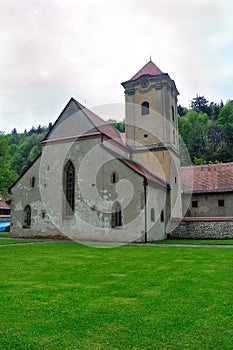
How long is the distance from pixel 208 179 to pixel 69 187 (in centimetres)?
1630

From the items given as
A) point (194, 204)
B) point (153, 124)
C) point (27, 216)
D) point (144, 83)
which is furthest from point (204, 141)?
point (27, 216)

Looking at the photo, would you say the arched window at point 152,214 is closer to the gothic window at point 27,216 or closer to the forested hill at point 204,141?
the gothic window at point 27,216

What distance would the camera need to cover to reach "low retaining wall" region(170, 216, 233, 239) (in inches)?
947

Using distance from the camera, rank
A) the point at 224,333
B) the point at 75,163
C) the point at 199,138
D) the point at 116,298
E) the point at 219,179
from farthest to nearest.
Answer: the point at 199,138, the point at 219,179, the point at 75,163, the point at 116,298, the point at 224,333

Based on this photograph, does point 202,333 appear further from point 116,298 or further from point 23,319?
point 23,319

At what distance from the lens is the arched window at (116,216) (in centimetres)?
2238

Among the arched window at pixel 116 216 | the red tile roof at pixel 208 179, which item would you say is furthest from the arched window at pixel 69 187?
the red tile roof at pixel 208 179

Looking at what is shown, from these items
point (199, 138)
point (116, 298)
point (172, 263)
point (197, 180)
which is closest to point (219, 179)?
point (197, 180)

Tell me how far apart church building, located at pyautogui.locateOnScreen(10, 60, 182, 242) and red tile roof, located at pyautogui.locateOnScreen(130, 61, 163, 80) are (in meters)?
0.11

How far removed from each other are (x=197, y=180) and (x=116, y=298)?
1158 inches

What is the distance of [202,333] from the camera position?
14.5ft

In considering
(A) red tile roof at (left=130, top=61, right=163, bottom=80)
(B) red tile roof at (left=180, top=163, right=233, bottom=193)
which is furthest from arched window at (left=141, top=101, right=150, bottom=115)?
(B) red tile roof at (left=180, top=163, right=233, bottom=193)

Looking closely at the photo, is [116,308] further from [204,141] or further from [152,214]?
[204,141]

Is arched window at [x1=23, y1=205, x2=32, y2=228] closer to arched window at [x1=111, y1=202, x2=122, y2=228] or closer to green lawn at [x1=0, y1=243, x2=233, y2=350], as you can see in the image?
arched window at [x1=111, y1=202, x2=122, y2=228]
